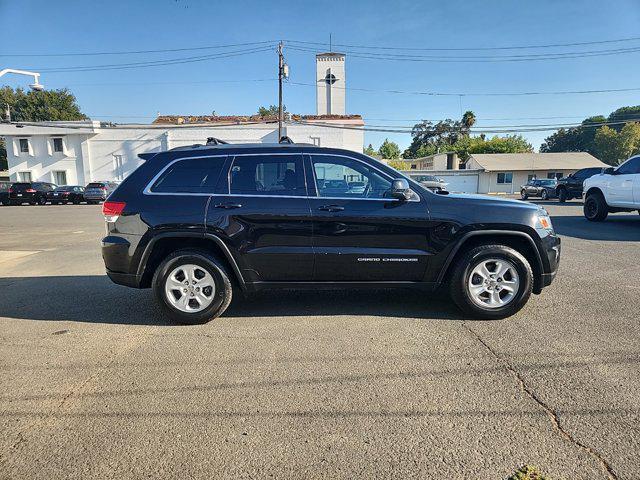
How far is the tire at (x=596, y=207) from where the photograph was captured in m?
12.0

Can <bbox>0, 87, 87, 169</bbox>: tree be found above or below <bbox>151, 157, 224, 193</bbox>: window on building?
above

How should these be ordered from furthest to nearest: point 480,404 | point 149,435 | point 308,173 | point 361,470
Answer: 1. point 308,173
2. point 480,404
3. point 149,435
4. point 361,470

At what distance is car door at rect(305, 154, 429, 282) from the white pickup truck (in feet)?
32.7

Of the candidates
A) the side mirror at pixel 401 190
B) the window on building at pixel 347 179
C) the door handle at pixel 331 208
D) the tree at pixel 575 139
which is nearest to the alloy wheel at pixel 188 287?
the door handle at pixel 331 208

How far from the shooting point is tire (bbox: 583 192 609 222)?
39.5ft

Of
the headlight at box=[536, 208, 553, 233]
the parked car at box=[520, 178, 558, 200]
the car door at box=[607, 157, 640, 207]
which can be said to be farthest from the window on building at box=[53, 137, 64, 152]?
the headlight at box=[536, 208, 553, 233]

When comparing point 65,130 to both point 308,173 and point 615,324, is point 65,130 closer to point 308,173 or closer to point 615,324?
point 308,173

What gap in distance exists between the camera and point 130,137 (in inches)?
1362

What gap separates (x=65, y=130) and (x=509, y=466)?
4137cm

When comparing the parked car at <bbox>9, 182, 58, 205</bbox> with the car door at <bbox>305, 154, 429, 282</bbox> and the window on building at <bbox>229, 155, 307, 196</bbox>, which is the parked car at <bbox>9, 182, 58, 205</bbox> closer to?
the window on building at <bbox>229, 155, 307, 196</bbox>

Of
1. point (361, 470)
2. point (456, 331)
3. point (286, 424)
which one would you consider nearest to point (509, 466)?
point (361, 470)

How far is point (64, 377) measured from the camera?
128 inches

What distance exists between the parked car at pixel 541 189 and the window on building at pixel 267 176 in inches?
1048

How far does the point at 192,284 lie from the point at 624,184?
477 inches
